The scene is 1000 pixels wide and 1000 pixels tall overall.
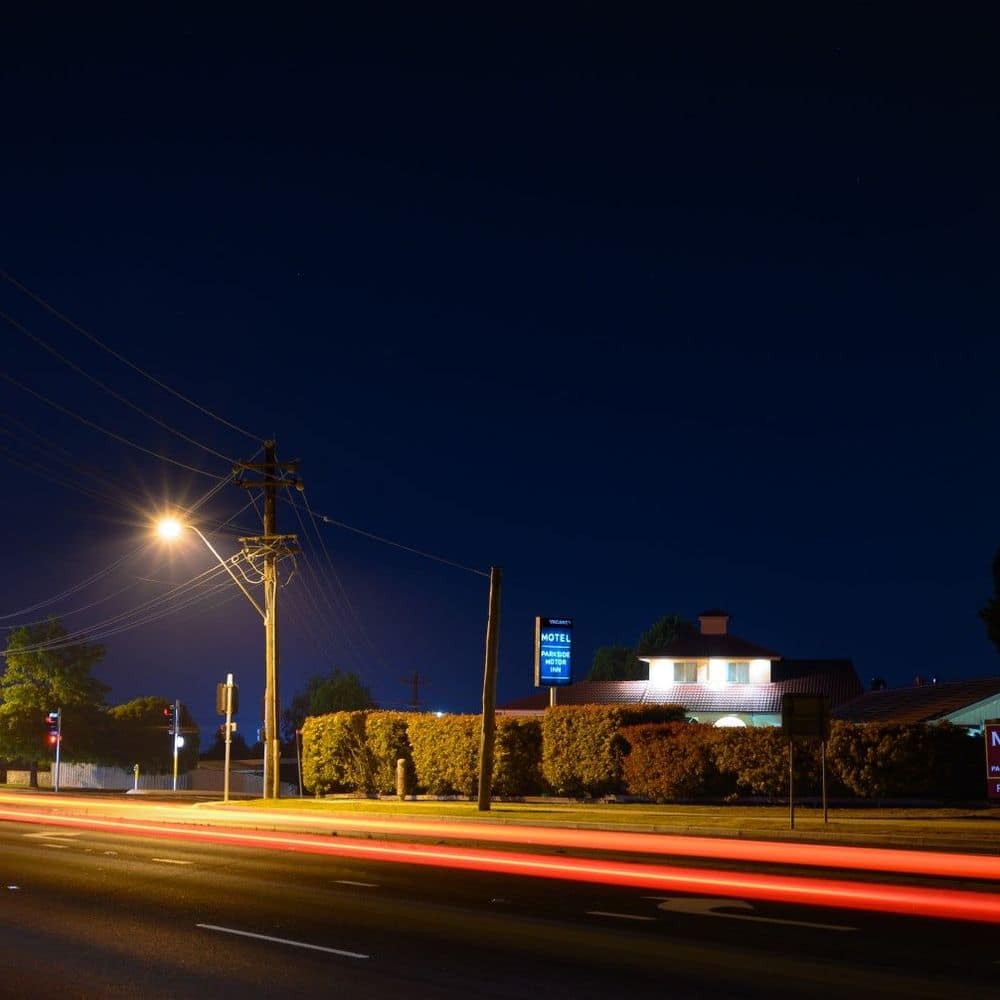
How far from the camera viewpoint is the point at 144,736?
87.1m

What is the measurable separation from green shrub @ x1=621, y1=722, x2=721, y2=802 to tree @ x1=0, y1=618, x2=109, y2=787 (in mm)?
50574

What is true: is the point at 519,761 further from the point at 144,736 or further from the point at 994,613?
the point at 144,736

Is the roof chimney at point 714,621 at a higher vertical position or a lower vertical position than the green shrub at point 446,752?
Result: higher

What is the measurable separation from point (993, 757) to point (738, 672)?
4169 cm

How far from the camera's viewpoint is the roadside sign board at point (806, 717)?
2564 cm

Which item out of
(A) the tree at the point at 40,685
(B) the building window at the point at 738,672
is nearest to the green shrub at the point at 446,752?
(B) the building window at the point at 738,672

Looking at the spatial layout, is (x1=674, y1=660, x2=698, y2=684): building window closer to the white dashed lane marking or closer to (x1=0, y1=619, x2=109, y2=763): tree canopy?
(x1=0, y1=619, x2=109, y2=763): tree canopy

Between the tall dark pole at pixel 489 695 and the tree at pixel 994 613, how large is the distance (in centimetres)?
2127

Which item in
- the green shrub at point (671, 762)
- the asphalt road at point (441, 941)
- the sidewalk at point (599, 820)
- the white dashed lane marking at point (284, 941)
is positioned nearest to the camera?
the asphalt road at point (441, 941)

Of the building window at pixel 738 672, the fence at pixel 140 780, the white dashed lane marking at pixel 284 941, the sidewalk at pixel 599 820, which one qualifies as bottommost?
the fence at pixel 140 780

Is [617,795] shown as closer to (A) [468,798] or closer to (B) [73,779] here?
(A) [468,798]

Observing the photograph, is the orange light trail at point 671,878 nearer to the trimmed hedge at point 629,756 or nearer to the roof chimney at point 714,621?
the trimmed hedge at point 629,756

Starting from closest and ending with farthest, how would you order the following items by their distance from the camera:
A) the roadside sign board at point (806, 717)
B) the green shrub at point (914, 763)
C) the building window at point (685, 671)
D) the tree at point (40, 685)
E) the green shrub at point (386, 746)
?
the roadside sign board at point (806, 717) < the green shrub at point (914, 763) < the green shrub at point (386, 746) < the building window at point (685, 671) < the tree at point (40, 685)

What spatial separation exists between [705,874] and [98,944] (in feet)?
28.0
